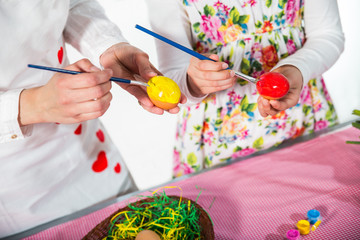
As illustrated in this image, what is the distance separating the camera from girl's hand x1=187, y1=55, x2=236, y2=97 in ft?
2.59

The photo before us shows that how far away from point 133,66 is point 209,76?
0.65 feet

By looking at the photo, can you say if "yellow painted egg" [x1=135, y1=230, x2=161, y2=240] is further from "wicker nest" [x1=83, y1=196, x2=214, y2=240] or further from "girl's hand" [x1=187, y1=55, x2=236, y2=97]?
"girl's hand" [x1=187, y1=55, x2=236, y2=97]

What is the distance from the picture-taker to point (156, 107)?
0.75m

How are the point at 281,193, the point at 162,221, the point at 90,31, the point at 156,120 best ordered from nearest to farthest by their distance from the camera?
the point at 162,221 < the point at 281,193 < the point at 90,31 < the point at 156,120

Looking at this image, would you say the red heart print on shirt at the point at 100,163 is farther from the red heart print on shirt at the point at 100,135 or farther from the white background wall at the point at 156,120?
the white background wall at the point at 156,120

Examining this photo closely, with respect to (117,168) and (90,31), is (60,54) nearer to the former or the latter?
(90,31)

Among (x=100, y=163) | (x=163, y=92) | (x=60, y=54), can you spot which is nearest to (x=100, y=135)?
(x=100, y=163)

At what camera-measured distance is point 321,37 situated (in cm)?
103

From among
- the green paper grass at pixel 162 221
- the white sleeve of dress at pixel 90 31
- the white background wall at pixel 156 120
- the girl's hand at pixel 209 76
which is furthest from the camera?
the white background wall at pixel 156 120

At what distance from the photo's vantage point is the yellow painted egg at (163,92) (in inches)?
29.0

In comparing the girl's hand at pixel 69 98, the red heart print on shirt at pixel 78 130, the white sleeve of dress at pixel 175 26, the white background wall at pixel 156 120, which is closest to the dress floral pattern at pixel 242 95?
the white sleeve of dress at pixel 175 26

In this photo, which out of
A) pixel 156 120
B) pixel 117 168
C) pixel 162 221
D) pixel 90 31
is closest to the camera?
pixel 162 221

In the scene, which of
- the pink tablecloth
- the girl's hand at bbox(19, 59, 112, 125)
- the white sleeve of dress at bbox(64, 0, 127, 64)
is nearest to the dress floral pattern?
the pink tablecloth

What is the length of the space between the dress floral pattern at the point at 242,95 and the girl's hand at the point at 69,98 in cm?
51
